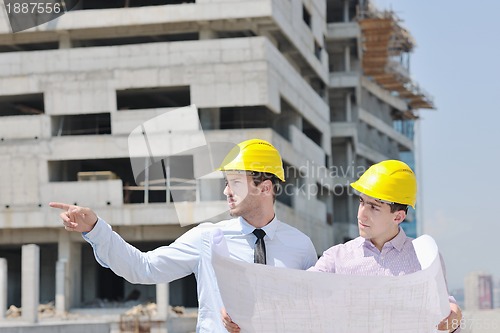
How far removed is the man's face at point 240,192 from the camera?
4699 mm

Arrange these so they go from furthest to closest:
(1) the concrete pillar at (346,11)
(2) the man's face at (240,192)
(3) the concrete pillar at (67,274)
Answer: (1) the concrete pillar at (346,11), (3) the concrete pillar at (67,274), (2) the man's face at (240,192)

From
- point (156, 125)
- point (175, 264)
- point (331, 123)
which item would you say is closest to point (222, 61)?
point (156, 125)

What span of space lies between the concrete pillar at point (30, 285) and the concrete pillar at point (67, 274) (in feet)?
7.40

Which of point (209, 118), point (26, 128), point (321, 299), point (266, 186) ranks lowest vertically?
point (321, 299)

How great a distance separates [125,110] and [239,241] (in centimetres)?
3139

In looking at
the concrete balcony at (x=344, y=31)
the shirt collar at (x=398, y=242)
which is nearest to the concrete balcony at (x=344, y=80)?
the concrete balcony at (x=344, y=31)

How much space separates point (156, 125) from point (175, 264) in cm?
3069

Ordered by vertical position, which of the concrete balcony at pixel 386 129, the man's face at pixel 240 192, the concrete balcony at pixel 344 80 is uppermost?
the concrete balcony at pixel 344 80

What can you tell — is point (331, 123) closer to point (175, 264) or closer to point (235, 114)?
point (235, 114)

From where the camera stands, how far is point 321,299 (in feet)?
12.9

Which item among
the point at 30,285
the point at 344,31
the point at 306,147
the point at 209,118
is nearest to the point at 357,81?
the point at 344,31

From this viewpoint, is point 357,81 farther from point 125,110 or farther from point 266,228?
point 266,228

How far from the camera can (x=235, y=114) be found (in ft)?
132

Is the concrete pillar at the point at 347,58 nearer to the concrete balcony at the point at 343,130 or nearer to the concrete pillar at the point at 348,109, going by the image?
the concrete pillar at the point at 348,109
